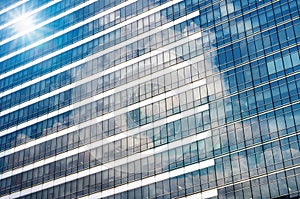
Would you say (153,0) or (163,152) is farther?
(153,0)

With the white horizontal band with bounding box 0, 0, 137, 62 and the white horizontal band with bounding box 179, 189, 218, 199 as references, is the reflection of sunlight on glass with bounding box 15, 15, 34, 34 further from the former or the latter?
the white horizontal band with bounding box 179, 189, 218, 199

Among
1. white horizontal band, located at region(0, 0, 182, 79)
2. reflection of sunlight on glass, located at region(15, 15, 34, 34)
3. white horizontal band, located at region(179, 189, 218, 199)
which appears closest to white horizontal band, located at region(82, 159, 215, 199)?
white horizontal band, located at region(179, 189, 218, 199)

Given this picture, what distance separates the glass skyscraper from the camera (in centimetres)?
6581

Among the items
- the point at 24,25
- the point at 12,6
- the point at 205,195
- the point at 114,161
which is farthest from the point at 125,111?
the point at 12,6

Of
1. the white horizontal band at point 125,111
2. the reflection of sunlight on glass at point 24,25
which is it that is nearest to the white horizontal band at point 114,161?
the white horizontal band at point 125,111

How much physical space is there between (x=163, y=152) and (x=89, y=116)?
13.5 m

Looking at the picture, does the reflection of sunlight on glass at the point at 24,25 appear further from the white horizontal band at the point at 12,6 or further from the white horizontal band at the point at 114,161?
the white horizontal band at the point at 114,161

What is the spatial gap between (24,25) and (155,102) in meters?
32.5

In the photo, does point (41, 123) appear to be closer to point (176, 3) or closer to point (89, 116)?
point (89, 116)

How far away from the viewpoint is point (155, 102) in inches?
2943

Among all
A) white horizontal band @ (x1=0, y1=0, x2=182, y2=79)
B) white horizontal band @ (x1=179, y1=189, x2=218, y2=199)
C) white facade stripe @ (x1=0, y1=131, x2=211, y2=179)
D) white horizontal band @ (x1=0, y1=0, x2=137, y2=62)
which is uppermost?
white horizontal band @ (x1=0, y1=0, x2=137, y2=62)

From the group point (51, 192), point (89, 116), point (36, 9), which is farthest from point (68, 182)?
point (36, 9)

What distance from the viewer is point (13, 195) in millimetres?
81750

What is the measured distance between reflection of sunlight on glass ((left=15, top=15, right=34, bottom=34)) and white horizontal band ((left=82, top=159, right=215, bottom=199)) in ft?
110
